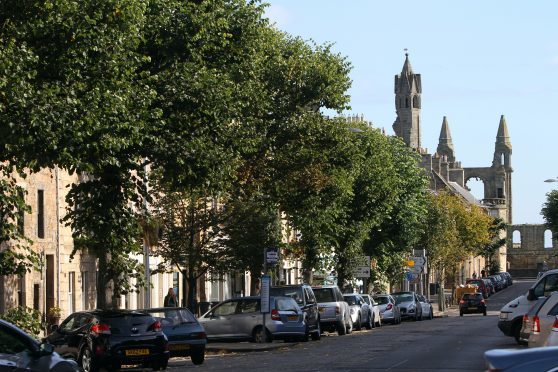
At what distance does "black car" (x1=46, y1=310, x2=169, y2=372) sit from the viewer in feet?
89.5

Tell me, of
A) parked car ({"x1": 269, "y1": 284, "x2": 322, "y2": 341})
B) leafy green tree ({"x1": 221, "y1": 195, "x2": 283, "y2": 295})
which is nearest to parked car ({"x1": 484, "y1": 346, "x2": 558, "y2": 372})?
parked car ({"x1": 269, "y1": 284, "x2": 322, "y2": 341})

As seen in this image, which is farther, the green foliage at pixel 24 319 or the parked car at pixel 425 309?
the parked car at pixel 425 309

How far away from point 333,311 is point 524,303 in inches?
542

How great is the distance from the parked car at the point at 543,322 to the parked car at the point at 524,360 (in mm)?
14759

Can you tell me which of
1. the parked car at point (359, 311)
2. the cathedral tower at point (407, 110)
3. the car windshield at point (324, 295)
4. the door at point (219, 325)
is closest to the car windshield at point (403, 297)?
the parked car at point (359, 311)

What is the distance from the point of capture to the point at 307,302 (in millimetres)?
43438

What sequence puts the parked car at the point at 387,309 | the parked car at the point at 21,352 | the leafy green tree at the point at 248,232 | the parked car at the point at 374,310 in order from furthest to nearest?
the parked car at the point at 387,309 < the parked car at the point at 374,310 < the leafy green tree at the point at 248,232 < the parked car at the point at 21,352

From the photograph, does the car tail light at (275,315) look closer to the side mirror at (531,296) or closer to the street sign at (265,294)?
the street sign at (265,294)

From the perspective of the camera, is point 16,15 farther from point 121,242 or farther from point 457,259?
point 457,259

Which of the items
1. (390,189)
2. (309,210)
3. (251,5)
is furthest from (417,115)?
(251,5)

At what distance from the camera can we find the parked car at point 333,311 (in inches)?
1890

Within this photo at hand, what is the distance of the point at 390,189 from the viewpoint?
220ft

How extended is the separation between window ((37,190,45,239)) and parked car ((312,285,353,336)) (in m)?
10.3

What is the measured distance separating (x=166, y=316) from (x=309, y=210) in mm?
19767
